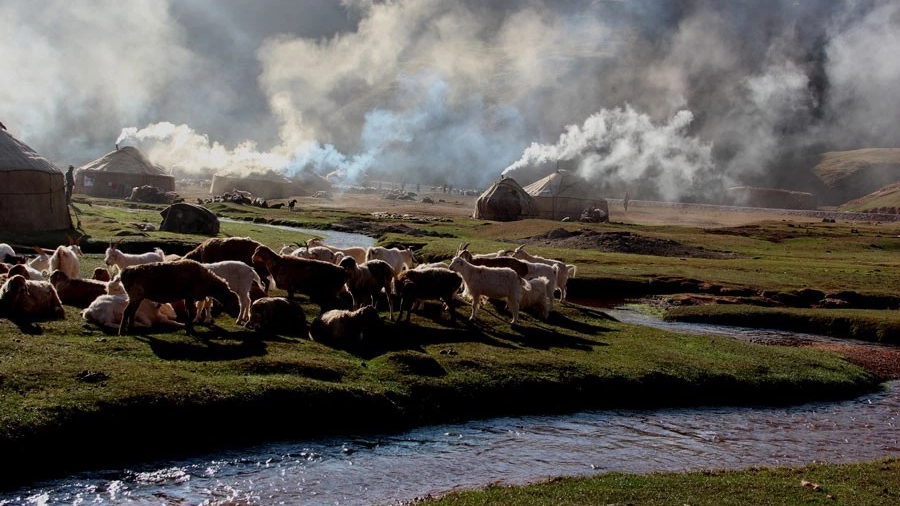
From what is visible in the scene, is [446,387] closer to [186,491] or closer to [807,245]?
[186,491]

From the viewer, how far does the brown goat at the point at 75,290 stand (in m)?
18.2

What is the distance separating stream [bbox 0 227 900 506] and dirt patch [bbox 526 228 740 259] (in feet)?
106

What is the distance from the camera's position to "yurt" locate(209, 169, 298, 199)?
10631 centimetres

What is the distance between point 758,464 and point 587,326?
9.34m

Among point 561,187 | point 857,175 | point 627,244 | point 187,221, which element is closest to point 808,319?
point 627,244

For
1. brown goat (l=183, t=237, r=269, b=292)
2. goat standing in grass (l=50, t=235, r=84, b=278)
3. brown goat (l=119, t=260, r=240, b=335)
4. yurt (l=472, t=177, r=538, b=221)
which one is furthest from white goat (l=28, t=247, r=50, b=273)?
yurt (l=472, t=177, r=538, b=221)

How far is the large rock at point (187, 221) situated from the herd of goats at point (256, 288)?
713 inches

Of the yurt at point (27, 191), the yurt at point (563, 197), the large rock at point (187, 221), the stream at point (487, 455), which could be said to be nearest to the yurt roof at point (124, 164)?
the yurt at point (563, 197)

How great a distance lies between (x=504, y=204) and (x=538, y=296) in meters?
54.3

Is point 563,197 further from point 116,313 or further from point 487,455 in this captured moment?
point 487,455

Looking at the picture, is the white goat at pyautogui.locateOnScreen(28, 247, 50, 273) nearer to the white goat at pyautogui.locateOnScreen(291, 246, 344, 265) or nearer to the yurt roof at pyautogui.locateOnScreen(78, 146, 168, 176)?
the white goat at pyautogui.locateOnScreen(291, 246, 344, 265)

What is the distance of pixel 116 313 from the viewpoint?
1639 cm

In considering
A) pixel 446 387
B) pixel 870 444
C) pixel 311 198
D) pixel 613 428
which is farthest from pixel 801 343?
pixel 311 198

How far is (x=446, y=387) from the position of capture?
51.0 ft
